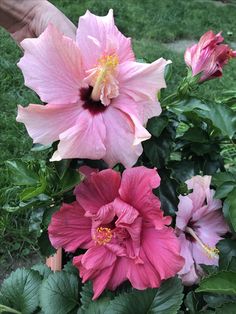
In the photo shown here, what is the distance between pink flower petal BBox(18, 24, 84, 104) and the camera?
76 centimetres

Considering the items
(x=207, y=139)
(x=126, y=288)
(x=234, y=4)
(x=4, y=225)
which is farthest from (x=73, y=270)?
(x=234, y=4)

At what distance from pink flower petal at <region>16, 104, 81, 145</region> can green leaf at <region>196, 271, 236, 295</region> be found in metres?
0.29

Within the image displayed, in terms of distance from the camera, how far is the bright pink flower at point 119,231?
804mm

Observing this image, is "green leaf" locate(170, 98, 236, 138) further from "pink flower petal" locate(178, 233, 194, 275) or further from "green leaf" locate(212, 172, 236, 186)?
"pink flower petal" locate(178, 233, 194, 275)

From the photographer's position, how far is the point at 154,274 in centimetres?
80

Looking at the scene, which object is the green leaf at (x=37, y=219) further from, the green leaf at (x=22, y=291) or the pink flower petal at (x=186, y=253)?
the pink flower petal at (x=186, y=253)

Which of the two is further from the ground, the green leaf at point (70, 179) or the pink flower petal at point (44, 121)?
the pink flower petal at point (44, 121)

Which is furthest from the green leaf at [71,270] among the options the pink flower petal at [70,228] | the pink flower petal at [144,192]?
the pink flower petal at [144,192]

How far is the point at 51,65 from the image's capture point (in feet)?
2.53

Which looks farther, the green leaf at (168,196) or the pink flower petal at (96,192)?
the green leaf at (168,196)

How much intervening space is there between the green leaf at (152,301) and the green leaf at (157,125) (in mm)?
238

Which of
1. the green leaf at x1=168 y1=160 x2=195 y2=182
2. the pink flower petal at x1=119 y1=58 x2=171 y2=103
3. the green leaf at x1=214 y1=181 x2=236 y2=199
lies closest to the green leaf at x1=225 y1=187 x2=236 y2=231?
the green leaf at x1=214 y1=181 x2=236 y2=199

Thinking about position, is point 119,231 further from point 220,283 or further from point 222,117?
point 222,117

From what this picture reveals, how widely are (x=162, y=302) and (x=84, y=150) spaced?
0.29 metres
